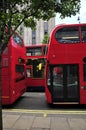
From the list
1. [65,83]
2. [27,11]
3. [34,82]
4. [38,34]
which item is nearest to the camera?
[27,11]

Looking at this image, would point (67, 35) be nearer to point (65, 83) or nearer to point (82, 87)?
point (65, 83)

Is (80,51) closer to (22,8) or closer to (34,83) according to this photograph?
(22,8)

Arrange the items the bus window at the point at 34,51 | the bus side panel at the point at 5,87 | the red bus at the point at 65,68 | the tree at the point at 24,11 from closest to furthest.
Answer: the tree at the point at 24,11, the bus side panel at the point at 5,87, the red bus at the point at 65,68, the bus window at the point at 34,51

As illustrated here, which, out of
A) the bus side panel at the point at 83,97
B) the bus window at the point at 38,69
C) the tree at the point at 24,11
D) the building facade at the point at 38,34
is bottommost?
the bus side panel at the point at 83,97

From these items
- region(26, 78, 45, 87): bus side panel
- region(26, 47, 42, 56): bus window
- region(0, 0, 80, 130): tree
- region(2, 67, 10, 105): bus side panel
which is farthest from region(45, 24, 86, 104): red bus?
region(26, 47, 42, 56): bus window

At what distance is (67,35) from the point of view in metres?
13.2

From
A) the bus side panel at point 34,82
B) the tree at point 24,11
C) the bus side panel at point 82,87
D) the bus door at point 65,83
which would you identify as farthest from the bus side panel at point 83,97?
the bus side panel at point 34,82

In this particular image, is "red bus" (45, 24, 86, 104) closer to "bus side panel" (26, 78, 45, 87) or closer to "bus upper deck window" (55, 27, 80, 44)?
"bus upper deck window" (55, 27, 80, 44)

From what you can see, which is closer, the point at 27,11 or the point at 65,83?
the point at 27,11

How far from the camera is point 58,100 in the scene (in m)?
13.0

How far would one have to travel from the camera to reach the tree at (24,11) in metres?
6.61

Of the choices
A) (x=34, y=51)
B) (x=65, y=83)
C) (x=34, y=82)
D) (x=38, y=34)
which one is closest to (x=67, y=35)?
(x=65, y=83)

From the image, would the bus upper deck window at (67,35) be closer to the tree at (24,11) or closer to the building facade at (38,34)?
the tree at (24,11)

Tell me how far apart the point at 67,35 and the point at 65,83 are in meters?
2.23
